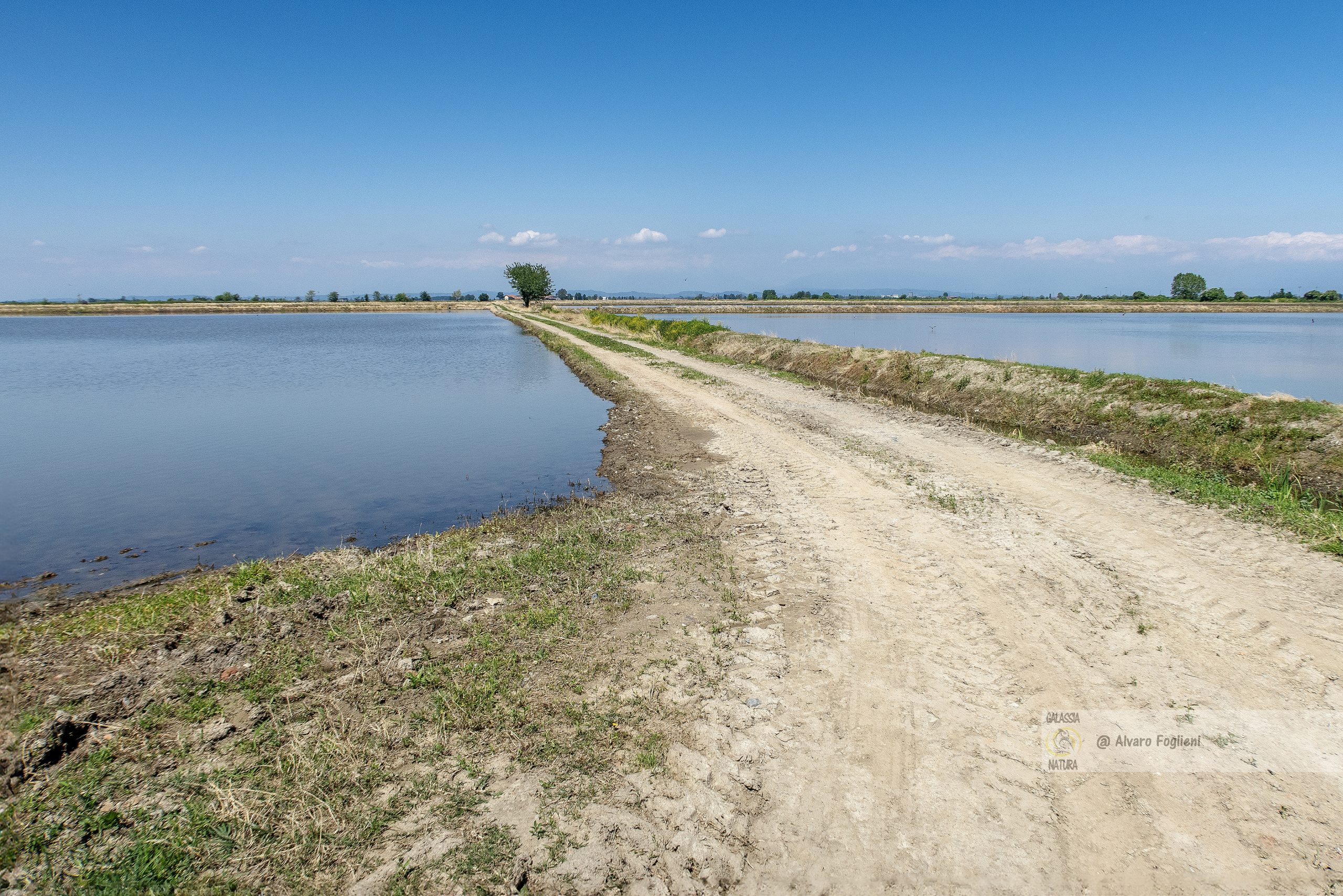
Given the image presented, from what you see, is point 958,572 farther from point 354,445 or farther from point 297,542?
point 354,445

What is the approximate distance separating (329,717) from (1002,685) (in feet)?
19.4

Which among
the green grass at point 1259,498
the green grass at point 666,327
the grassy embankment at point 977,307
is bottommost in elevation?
the green grass at point 1259,498

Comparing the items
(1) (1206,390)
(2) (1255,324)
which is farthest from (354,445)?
(2) (1255,324)

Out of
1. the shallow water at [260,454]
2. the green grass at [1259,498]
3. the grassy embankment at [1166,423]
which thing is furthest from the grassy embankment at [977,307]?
the green grass at [1259,498]

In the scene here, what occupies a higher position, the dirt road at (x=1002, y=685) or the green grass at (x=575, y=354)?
the green grass at (x=575, y=354)

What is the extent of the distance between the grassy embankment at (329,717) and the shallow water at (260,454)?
129 inches

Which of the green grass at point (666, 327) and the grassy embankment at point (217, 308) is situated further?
the grassy embankment at point (217, 308)

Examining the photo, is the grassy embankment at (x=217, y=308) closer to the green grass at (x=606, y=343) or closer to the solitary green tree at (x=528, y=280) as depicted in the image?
the solitary green tree at (x=528, y=280)

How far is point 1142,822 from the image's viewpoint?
4.38 m

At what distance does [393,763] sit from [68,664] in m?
3.96

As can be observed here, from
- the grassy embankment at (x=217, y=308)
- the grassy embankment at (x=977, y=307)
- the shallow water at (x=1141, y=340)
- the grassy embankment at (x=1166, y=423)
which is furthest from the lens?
the grassy embankment at (x=217, y=308)

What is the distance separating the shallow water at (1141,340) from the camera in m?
27.5

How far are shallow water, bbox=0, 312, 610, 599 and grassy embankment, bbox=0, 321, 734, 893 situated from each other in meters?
3.28

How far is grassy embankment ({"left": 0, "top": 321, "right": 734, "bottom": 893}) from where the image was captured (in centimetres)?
414
